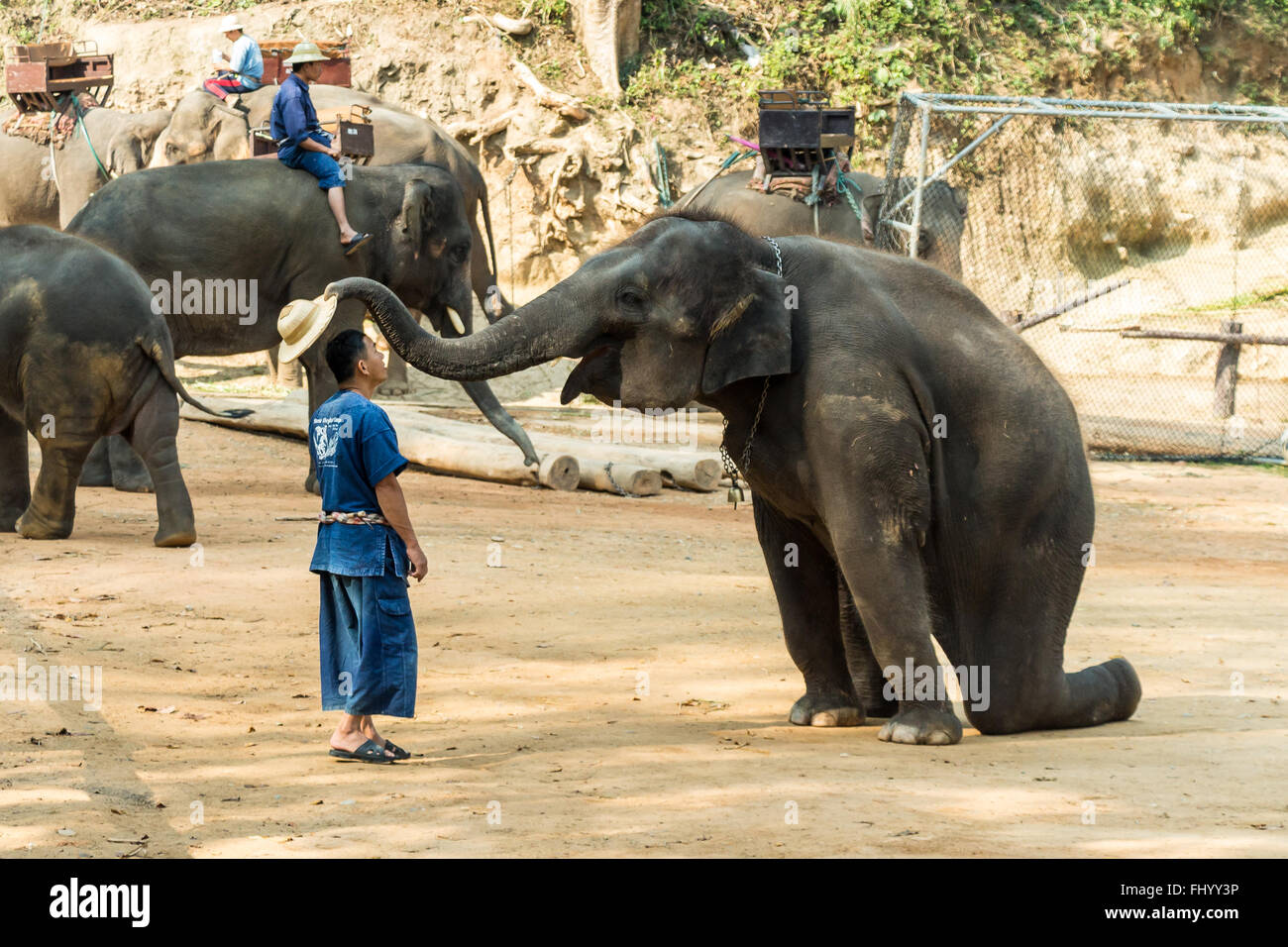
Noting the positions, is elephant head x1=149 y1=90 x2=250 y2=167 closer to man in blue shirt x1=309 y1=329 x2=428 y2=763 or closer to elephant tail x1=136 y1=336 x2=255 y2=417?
elephant tail x1=136 y1=336 x2=255 y2=417

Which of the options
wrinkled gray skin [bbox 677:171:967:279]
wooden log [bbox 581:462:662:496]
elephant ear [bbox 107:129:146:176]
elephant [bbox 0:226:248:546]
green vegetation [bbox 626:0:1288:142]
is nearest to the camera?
elephant [bbox 0:226:248:546]

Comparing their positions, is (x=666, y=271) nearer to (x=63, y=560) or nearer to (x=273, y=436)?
(x=63, y=560)

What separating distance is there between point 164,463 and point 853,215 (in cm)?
935

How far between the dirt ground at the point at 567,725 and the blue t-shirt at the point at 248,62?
23.4ft

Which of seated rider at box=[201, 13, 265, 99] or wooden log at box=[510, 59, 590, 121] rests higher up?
seated rider at box=[201, 13, 265, 99]

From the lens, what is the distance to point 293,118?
12562 mm

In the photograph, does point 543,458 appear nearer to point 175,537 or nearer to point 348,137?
point 348,137

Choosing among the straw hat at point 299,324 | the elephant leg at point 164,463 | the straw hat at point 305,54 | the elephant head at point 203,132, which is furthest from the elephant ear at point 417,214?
the straw hat at point 299,324

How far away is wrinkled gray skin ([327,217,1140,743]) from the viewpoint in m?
5.71

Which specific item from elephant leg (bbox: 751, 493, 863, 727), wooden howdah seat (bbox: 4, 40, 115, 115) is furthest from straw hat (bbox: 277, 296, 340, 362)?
wooden howdah seat (bbox: 4, 40, 115, 115)

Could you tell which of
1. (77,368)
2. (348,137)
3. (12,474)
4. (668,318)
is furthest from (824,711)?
(348,137)

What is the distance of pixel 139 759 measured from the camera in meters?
5.45

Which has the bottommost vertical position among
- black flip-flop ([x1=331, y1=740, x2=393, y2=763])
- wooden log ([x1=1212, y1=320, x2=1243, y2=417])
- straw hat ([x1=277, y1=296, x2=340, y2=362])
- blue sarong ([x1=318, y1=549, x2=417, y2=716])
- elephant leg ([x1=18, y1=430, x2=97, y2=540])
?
wooden log ([x1=1212, y1=320, x2=1243, y2=417])

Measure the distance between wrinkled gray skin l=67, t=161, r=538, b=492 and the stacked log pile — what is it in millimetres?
531
